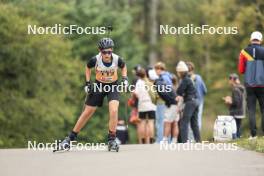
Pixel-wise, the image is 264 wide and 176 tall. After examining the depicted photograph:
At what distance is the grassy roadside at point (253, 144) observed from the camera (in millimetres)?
15748

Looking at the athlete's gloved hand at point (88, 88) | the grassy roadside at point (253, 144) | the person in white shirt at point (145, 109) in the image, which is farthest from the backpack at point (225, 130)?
the athlete's gloved hand at point (88, 88)

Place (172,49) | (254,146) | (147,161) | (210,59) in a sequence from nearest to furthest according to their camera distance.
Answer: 1. (147,161)
2. (254,146)
3. (210,59)
4. (172,49)

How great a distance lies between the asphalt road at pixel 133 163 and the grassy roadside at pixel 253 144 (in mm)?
294

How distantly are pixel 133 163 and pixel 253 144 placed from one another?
10.3 ft

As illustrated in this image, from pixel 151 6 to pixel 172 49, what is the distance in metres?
5.85

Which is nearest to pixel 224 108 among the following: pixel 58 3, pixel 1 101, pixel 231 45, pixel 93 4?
pixel 231 45

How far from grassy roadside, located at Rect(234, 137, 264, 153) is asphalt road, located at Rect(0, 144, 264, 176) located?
294 millimetres

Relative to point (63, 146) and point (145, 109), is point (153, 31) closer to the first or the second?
point (145, 109)

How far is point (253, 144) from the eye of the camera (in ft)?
53.3

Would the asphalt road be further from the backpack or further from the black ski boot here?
the backpack

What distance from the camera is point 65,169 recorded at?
43.3 feet

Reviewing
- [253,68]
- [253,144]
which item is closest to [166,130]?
[253,68]

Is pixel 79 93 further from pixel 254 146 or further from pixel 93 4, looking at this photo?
pixel 254 146

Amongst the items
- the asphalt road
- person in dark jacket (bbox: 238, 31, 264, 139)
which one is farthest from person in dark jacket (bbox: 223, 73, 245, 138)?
the asphalt road
